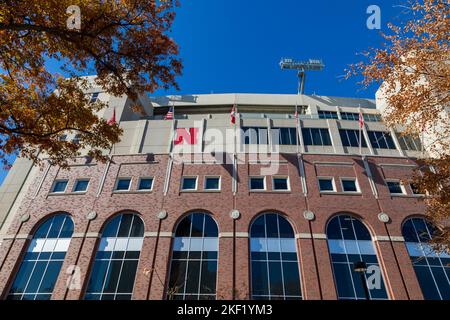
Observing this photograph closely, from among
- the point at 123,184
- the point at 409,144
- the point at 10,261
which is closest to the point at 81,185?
the point at 123,184

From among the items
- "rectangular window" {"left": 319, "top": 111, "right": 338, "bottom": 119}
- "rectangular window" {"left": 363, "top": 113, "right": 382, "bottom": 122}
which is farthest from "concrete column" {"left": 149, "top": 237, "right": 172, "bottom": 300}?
"rectangular window" {"left": 363, "top": 113, "right": 382, "bottom": 122}

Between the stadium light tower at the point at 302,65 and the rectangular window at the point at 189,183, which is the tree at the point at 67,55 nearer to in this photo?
the rectangular window at the point at 189,183

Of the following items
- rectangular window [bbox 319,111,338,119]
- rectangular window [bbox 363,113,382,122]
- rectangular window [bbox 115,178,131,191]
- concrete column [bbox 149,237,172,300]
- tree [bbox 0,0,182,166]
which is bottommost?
concrete column [bbox 149,237,172,300]

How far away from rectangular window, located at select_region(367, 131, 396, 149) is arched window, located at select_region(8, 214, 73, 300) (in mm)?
29362

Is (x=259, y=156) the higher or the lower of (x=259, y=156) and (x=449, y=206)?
the higher

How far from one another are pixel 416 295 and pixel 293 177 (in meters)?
11.7

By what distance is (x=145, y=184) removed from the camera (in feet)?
79.6

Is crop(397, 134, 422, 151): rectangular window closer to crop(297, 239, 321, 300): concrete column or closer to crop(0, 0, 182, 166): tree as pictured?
crop(297, 239, 321, 300): concrete column

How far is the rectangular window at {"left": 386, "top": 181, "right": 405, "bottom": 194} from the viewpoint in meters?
23.6

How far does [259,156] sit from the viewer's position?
2547cm

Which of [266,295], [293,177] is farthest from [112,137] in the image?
[293,177]

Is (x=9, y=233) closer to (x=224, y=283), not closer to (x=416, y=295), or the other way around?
(x=224, y=283)

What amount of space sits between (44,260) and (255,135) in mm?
20982

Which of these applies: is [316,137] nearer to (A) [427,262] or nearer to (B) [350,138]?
(B) [350,138]
